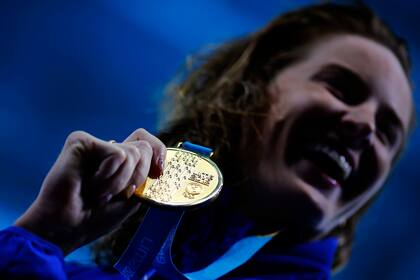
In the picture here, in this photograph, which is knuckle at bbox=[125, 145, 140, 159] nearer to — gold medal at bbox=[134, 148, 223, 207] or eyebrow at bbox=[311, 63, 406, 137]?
gold medal at bbox=[134, 148, 223, 207]

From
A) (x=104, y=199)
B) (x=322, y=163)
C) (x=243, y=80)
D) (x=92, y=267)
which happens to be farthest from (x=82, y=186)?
(x=243, y=80)

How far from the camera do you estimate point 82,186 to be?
54 cm

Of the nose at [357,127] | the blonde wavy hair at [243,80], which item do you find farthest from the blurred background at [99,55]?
the nose at [357,127]

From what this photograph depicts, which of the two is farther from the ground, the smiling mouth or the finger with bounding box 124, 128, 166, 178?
the finger with bounding box 124, 128, 166, 178

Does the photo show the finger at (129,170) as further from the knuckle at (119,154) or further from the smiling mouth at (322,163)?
the smiling mouth at (322,163)

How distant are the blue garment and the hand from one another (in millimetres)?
18

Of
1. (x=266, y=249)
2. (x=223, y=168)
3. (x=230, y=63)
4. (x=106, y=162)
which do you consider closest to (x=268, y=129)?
(x=223, y=168)

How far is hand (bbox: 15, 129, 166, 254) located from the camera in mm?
522

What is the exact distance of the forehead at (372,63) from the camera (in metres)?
0.95

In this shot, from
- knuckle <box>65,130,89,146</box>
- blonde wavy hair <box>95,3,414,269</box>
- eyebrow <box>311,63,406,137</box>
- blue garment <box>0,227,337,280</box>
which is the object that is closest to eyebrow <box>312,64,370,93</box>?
eyebrow <box>311,63,406,137</box>

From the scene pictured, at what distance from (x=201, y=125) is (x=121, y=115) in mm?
161

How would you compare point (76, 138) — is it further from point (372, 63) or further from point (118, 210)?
point (372, 63)

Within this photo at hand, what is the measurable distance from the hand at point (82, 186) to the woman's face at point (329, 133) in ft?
1.18

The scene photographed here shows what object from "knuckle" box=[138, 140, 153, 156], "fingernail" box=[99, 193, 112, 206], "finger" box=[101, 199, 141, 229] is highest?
"knuckle" box=[138, 140, 153, 156]
